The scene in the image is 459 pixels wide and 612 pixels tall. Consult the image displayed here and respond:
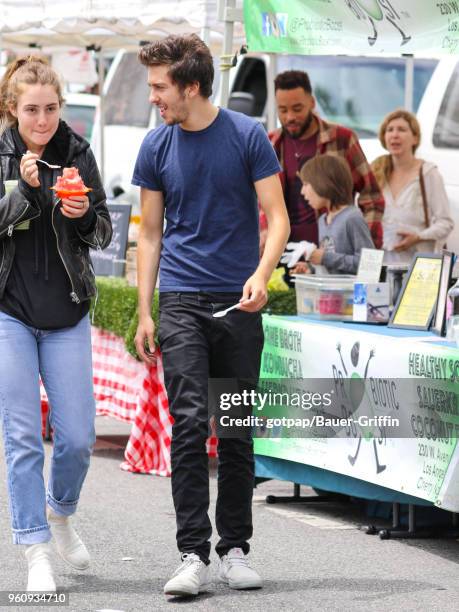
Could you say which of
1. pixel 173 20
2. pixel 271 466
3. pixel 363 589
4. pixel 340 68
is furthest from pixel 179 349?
pixel 340 68

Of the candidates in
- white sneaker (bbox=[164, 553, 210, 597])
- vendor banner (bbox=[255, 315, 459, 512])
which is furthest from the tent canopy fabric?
white sneaker (bbox=[164, 553, 210, 597])

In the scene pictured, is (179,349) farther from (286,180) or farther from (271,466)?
(286,180)

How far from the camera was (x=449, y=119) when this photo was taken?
11.9 m

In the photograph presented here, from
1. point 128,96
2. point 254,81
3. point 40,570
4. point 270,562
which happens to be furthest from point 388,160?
point 128,96

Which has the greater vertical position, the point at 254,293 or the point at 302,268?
the point at 254,293

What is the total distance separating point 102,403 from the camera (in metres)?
8.84

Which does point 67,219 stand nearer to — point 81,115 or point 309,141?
point 309,141

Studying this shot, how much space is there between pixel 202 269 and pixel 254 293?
0.93 feet

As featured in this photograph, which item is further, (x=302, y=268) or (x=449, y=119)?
(x=449, y=119)

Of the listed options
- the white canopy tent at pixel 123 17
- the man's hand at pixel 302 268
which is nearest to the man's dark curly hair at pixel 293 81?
the white canopy tent at pixel 123 17

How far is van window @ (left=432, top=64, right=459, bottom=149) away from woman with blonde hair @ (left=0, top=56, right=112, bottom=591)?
6.93 metres

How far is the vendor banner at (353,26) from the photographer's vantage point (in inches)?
285

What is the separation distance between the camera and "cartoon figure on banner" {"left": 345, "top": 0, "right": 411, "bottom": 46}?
747 centimetres

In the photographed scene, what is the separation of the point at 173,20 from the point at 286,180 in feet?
3.93
